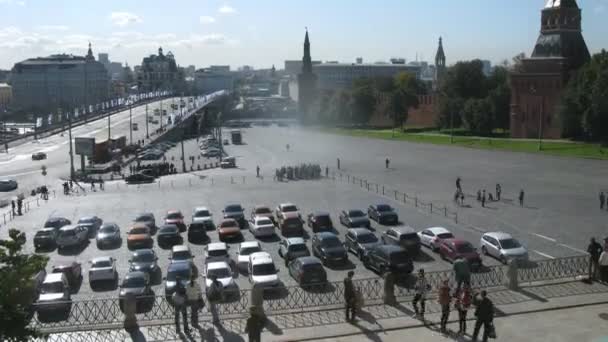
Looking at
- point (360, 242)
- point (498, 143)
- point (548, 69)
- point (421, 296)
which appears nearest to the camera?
point (421, 296)

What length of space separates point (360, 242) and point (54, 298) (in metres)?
11.0

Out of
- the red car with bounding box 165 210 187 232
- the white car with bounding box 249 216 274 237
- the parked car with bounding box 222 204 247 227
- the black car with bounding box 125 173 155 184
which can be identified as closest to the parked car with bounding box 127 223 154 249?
the red car with bounding box 165 210 187 232

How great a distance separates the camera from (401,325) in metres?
15.7

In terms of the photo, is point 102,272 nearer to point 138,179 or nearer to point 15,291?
point 15,291

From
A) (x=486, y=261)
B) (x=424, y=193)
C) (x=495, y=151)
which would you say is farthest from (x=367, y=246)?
(x=495, y=151)

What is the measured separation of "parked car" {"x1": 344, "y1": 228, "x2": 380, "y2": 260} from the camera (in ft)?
79.5

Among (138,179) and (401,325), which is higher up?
(401,325)

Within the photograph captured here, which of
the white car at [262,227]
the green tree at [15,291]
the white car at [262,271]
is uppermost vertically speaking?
the green tree at [15,291]

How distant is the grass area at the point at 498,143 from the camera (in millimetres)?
56784

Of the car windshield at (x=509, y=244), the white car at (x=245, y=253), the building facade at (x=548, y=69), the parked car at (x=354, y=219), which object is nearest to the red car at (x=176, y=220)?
Result: the parked car at (x=354, y=219)

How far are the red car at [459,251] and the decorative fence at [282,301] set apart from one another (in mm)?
1191

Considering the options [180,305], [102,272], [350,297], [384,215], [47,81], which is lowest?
[102,272]

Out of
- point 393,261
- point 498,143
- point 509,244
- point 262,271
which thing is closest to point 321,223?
point 393,261

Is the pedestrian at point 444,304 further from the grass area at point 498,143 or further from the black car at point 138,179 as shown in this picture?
the grass area at point 498,143
